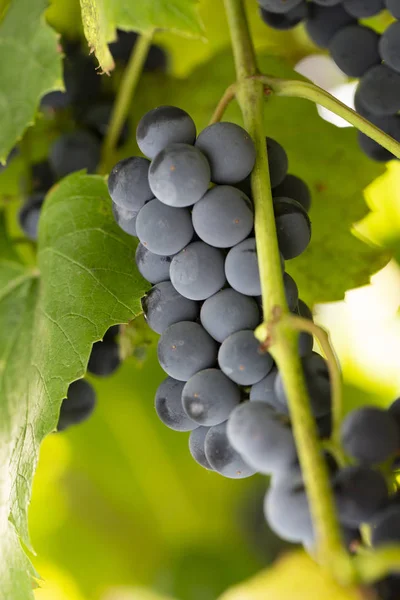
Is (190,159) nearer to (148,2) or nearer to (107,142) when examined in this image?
(148,2)

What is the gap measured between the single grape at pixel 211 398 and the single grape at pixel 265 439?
61 mm

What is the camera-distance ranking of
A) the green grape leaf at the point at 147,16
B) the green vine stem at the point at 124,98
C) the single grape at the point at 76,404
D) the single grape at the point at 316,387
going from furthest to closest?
the green vine stem at the point at 124,98
the single grape at the point at 76,404
the green grape leaf at the point at 147,16
the single grape at the point at 316,387

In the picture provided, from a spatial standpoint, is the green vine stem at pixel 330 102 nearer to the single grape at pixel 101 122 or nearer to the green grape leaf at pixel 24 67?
the green grape leaf at pixel 24 67

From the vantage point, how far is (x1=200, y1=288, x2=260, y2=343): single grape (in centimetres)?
54

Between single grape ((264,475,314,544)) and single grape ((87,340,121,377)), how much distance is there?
0.43 metres

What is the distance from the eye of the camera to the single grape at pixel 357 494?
42cm

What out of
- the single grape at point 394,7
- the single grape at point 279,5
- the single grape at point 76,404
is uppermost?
the single grape at point 279,5

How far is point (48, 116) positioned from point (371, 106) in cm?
49

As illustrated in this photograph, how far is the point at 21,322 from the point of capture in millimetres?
806

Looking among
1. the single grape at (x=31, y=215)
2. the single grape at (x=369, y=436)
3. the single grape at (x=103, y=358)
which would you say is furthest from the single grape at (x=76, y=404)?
the single grape at (x=369, y=436)

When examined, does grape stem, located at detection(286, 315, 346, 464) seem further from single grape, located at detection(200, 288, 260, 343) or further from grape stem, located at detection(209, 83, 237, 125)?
grape stem, located at detection(209, 83, 237, 125)

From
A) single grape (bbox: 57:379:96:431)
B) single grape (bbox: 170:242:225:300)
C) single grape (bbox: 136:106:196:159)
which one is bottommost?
single grape (bbox: 57:379:96:431)

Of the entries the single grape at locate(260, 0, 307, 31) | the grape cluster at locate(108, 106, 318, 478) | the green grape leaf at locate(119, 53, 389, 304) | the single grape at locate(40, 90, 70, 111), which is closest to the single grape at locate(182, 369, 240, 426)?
the grape cluster at locate(108, 106, 318, 478)

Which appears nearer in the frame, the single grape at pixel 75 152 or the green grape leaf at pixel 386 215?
the single grape at pixel 75 152
